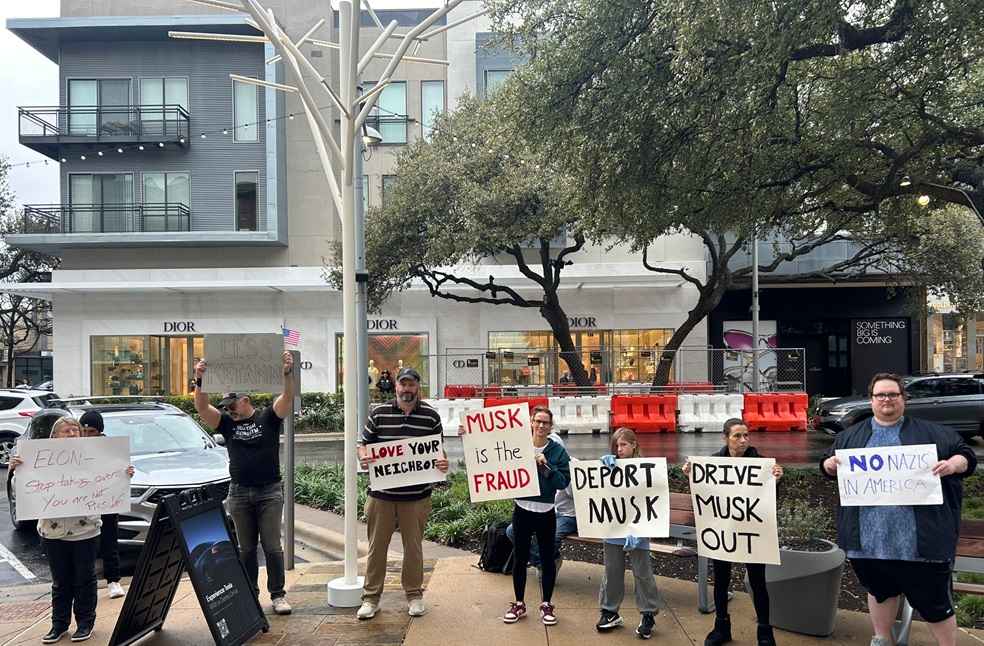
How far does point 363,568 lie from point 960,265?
24.6 m

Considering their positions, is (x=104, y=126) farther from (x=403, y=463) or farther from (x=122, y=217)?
(x=403, y=463)

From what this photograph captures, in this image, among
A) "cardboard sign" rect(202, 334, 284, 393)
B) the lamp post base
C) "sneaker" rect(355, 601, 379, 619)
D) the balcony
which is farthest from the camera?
the balcony

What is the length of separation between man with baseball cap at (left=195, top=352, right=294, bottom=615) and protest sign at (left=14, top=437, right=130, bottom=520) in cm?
80

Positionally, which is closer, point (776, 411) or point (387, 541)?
point (387, 541)

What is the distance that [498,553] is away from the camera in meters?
6.97

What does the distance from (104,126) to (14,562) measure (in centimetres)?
2484

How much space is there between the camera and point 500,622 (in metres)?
5.70

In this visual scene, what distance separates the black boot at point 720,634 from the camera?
5094 mm

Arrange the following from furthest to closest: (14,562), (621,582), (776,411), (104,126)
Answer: (104,126)
(776,411)
(14,562)
(621,582)

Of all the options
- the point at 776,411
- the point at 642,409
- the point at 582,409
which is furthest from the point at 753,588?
the point at 776,411

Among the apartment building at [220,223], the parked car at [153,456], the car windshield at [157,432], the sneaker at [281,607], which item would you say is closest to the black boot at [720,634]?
the sneaker at [281,607]

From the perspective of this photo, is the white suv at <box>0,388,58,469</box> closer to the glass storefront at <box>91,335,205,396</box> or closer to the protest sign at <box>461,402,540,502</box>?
the protest sign at <box>461,402,540,502</box>

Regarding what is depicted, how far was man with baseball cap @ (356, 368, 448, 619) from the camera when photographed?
5848 mm

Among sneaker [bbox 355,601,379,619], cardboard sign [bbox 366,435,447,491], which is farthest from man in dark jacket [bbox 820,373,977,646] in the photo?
sneaker [bbox 355,601,379,619]
